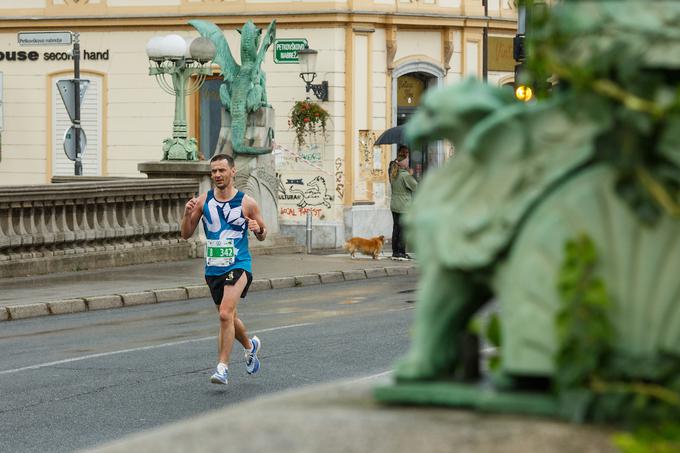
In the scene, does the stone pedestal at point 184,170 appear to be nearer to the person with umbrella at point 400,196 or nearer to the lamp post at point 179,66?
the lamp post at point 179,66

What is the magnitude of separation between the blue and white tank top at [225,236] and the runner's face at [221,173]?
0.12m

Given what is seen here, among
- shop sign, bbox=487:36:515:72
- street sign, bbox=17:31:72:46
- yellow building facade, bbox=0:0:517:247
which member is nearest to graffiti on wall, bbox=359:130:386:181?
yellow building facade, bbox=0:0:517:247

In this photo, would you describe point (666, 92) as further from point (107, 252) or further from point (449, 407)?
point (107, 252)

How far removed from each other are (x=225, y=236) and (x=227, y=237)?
0.02 meters

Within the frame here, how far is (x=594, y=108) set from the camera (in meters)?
3.62

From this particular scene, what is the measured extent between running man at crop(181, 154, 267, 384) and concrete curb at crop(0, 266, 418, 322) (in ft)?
19.6

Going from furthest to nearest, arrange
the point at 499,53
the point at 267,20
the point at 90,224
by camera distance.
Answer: the point at 499,53, the point at 267,20, the point at 90,224

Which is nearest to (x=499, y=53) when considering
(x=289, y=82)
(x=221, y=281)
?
(x=289, y=82)

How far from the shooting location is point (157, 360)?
15.2 m

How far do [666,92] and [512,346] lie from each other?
72 cm

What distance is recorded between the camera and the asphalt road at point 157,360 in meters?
11.8

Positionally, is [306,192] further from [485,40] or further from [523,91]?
[523,91]

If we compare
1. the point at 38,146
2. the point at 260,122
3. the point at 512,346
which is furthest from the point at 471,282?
the point at 38,146

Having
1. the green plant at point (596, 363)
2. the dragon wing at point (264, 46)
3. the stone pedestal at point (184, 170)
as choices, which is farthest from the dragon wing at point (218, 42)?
the green plant at point (596, 363)
